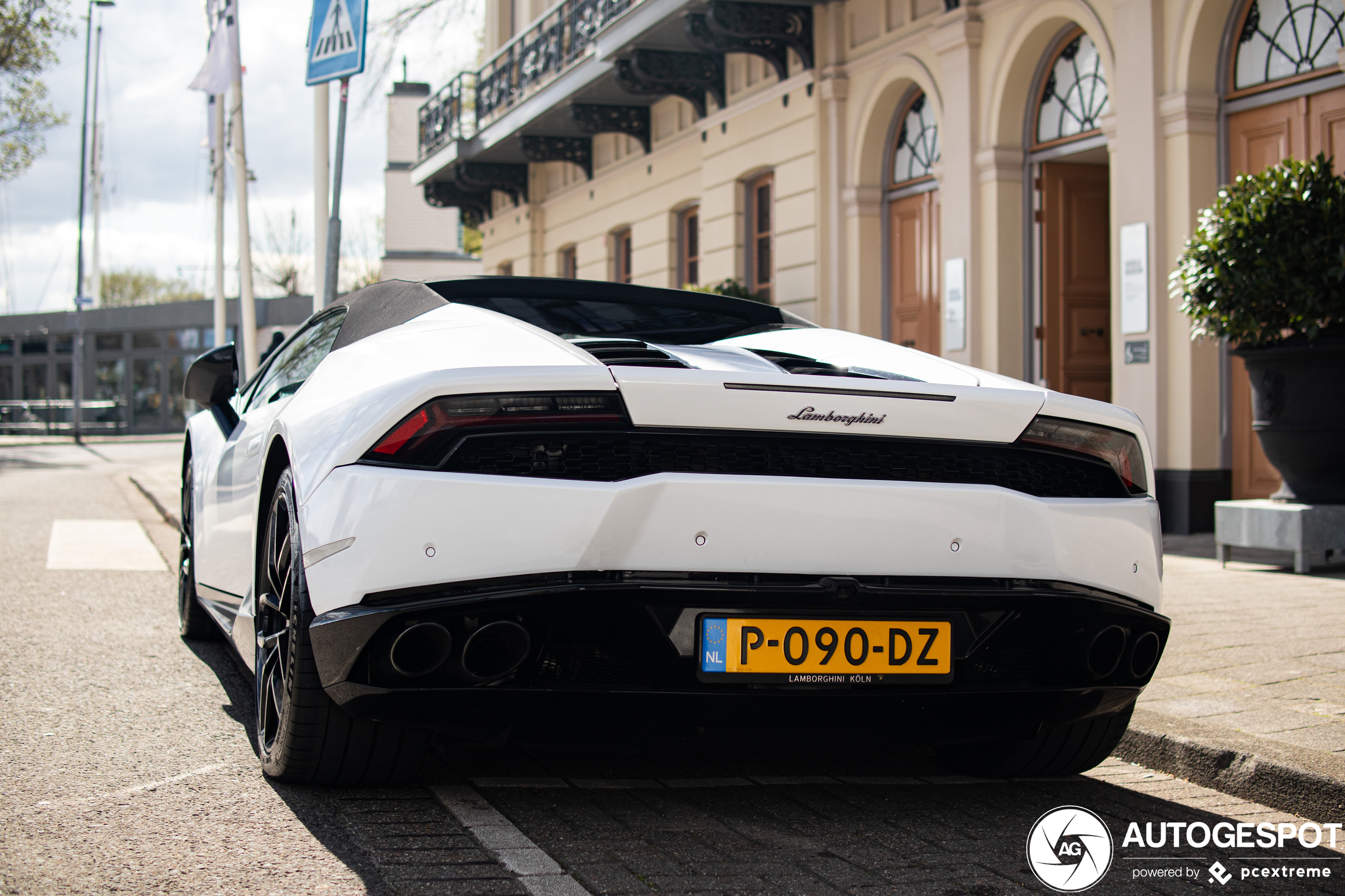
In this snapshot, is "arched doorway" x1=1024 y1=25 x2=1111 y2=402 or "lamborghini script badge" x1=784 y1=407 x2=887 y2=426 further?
"arched doorway" x1=1024 y1=25 x2=1111 y2=402

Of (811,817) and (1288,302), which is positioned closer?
(811,817)

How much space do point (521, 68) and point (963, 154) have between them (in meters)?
9.46

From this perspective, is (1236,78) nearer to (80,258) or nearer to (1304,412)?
(1304,412)

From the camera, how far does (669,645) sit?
2.71 meters

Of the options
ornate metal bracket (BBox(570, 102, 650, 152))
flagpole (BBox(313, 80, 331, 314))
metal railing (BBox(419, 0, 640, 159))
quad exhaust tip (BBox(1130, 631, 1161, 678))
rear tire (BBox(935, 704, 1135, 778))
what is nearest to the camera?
quad exhaust tip (BBox(1130, 631, 1161, 678))

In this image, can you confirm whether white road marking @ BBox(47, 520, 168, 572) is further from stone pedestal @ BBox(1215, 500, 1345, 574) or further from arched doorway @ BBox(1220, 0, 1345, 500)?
arched doorway @ BBox(1220, 0, 1345, 500)

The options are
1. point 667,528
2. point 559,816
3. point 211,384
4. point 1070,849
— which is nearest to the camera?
point 667,528

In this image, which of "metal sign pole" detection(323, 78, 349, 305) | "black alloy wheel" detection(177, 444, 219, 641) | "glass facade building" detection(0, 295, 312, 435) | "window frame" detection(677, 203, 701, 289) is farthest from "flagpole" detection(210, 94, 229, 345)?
"glass facade building" detection(0, 295, 312, 435)

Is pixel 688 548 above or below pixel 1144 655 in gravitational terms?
above

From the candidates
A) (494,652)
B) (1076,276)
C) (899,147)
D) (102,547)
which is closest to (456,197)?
(899,147)

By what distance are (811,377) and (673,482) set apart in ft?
1.45

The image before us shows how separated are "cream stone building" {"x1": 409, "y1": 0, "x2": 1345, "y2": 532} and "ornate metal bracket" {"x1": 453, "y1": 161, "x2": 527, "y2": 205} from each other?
232 centimetres

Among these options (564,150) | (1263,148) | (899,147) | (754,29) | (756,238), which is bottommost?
(1263,148)

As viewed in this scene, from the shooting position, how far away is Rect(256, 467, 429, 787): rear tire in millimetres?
2930
